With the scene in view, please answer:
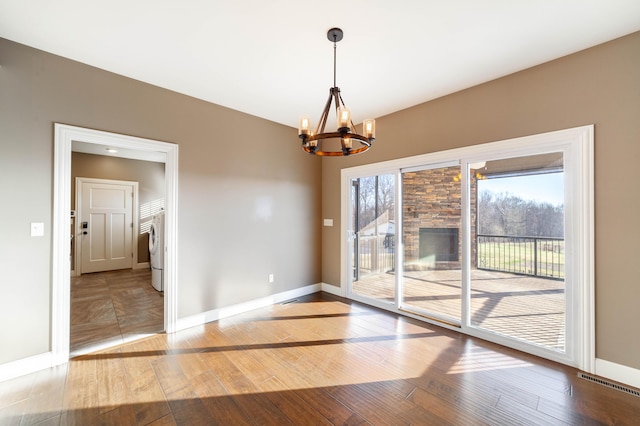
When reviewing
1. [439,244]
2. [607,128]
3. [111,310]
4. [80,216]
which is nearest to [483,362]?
[439,244]

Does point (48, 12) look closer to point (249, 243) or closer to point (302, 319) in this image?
point (249, 243)

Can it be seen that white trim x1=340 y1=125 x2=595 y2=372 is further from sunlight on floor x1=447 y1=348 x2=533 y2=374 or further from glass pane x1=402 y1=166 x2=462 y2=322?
glass pane x1=402 y1=166 x2=462 y2=322

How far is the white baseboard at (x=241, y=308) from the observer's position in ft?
11.0

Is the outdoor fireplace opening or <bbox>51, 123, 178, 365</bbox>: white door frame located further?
the outdoor fireplace opening

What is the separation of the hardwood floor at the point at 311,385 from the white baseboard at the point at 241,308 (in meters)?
0.21

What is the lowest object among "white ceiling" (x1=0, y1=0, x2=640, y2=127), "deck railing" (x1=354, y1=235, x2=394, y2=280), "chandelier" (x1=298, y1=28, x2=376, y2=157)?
"deck railing" (x1=354, y1=235, x2=394, y2=280)

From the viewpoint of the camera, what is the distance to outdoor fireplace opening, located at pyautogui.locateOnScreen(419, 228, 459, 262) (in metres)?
3.49

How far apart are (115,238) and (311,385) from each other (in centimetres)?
650

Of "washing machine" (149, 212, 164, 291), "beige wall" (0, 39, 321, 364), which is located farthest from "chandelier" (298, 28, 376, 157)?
"washing machine" (149, 212, 164, 291)

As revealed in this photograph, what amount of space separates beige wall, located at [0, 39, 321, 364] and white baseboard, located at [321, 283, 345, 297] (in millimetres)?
221

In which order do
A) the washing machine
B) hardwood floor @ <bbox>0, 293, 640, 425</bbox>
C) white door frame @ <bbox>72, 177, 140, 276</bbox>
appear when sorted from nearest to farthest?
hardwood floor @ <bbox>0, 293, 640, 425</bbox>
the washing machine
white door frame @ <bbox>72, 177, 140, 276</bbox>

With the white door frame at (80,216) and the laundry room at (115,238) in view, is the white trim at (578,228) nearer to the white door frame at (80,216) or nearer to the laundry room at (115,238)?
the laundry room at (115,238)

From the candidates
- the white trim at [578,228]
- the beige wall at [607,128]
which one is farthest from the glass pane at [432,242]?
the beige wall at [607,128]

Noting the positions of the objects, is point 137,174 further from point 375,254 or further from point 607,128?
→ point 607,128
